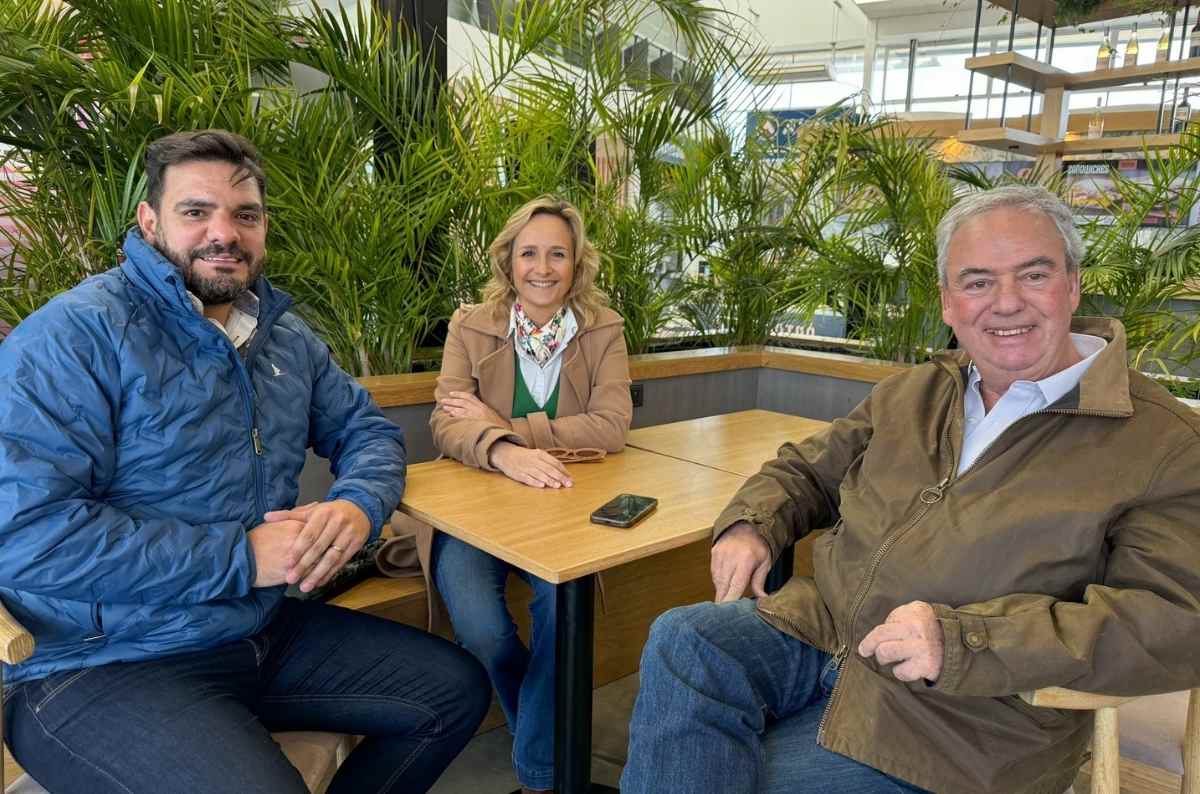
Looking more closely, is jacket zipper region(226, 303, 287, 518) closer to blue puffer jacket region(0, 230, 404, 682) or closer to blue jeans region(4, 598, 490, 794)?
blue puffer jacket region(0, 230, 404, 682)

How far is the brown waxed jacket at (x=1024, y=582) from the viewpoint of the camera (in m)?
1.19

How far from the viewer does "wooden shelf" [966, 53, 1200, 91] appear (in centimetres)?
479

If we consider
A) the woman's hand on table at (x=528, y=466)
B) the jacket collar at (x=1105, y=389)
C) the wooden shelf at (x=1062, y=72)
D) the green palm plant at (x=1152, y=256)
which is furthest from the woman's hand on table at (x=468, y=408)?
the wooden shelf at (x=1062, y=72)

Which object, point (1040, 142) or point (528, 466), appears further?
point (1040, 142)

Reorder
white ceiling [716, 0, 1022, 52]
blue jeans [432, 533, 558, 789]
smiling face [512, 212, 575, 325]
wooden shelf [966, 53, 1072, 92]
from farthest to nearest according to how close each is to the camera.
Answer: white ceiling [716, 0, 1022, 52]
wooden shelf [966, 53, 1072, 92]
smiling face [512, 212, 575, 325]
blue jeans [432, 533, 558, 789]

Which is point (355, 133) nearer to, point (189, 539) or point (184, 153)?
point (184, 153)

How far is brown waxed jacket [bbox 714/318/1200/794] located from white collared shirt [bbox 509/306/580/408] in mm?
1106

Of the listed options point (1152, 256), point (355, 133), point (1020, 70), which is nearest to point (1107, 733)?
point (355, 133)

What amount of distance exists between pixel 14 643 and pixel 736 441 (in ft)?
5.96

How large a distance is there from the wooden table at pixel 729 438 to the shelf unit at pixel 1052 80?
3.09 metres

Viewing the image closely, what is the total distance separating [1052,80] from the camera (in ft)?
17.7

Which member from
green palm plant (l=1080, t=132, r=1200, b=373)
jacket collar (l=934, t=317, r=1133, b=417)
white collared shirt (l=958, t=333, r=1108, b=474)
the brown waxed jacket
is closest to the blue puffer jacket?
the brown waxed jacket

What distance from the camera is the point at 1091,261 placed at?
3539 millimetres

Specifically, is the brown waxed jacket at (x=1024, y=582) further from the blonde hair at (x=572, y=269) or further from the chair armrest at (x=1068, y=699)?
the blonde hair at (x=572, y=269)
